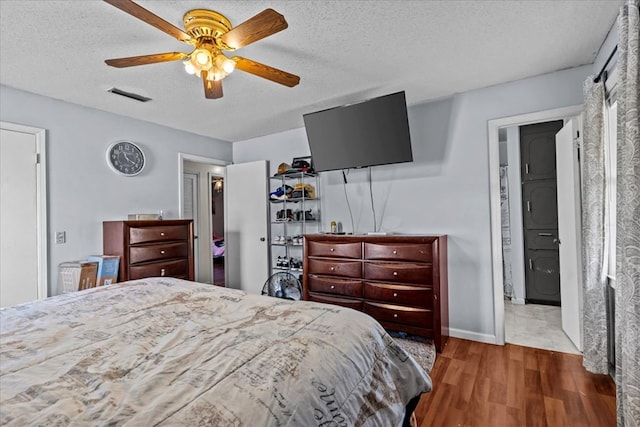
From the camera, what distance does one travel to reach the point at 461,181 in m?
3.06

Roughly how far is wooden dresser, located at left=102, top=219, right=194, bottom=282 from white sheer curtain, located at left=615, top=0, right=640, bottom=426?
3637 millimetres

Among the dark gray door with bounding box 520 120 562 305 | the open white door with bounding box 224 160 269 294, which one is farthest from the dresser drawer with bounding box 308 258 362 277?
the dark gray door with bounding box 520 120 562 305

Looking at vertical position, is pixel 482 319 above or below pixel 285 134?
below

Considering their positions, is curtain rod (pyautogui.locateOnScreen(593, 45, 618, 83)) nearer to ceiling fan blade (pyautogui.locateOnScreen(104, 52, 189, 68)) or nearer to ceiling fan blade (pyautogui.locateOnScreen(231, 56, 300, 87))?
ceiling fan blade (pyautogui.locateOnScreen(231, 56, 300, 87))

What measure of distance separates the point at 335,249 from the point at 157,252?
188 centimetres

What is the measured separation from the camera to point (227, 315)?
144 centimetres

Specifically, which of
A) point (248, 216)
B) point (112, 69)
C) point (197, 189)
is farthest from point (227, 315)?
point (197, 189)

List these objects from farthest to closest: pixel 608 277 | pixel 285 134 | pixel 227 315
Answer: pixel 285 134, pixel 608 277, pixel 227 315

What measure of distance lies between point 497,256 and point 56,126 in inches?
173

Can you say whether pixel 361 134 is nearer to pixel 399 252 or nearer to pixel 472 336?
pixel 399 252

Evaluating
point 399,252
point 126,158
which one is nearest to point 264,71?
point 399,252

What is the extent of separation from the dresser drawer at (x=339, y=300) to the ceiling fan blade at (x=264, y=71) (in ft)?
6.81

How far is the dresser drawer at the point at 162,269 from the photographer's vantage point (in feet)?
10.2

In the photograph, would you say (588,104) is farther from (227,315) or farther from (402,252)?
(227,315)
